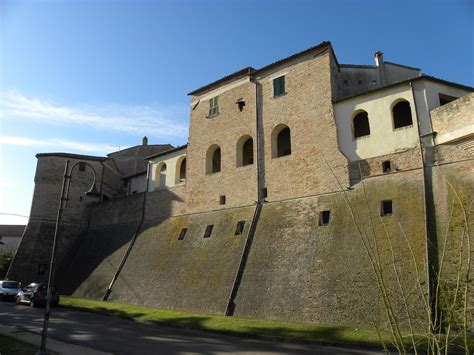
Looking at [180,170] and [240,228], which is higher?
[180,170]

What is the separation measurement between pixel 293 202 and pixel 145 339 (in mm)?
9954

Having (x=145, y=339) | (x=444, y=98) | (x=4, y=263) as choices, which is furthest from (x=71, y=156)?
(x=444, y=98)

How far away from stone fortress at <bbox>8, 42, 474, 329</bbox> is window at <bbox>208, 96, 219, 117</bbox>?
8cm

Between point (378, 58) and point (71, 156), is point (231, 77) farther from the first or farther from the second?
point (71, 156)

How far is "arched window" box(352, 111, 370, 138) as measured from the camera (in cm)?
1823

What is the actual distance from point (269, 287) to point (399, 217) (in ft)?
20.9

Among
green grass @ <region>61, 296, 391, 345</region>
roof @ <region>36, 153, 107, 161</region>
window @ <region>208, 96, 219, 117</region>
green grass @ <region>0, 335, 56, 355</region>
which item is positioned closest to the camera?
green grass @ <region>0, 335, 56, 355</region>

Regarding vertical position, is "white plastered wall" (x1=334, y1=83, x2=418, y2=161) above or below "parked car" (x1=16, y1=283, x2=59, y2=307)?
above

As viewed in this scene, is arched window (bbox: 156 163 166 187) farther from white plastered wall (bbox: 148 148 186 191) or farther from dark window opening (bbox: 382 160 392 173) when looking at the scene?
dark window opening (bbox: 382 160 392 173)

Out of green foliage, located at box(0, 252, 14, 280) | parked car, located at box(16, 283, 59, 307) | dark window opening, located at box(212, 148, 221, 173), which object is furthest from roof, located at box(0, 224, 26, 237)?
dark window opening, located at box(212, 148, 221, 173)

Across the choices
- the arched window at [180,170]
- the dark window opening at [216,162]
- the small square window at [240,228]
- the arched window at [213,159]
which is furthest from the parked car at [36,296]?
the dark window opening at [216,162]

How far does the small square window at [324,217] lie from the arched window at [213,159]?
9125mm

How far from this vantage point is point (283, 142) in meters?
21.9

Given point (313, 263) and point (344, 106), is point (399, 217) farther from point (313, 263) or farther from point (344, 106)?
point (344, 106)
